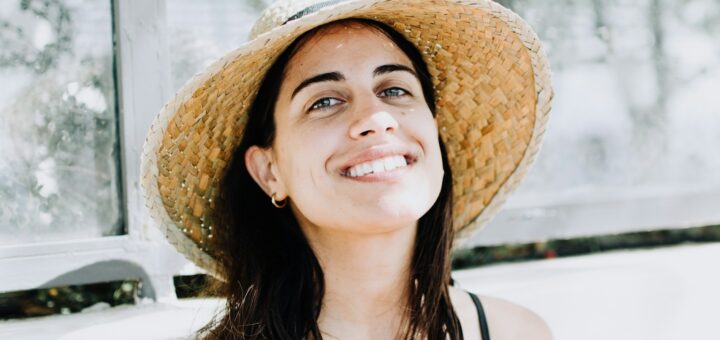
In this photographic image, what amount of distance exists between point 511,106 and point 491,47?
0.48ft

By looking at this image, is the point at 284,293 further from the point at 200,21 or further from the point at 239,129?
the point at 200,21

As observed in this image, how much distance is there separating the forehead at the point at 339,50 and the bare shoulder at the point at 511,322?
0.53 meters

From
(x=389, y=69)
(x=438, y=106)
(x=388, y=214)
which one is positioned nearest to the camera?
(x=388, y=214)

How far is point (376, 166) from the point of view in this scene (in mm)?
1283

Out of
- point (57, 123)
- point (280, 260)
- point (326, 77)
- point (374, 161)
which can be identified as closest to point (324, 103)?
point (326, 77)

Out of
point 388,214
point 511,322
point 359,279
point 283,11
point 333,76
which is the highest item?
point 283,11

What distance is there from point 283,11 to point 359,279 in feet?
1.61

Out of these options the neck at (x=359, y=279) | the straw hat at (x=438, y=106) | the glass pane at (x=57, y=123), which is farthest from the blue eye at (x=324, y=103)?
the glass pane at (x=57, y=123)

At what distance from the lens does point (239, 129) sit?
1490 millimetres

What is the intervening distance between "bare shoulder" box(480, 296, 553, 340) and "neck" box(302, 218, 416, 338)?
0.20 m

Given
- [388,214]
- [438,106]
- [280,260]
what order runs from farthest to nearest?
[438,106] → [280,260] → [388,214]

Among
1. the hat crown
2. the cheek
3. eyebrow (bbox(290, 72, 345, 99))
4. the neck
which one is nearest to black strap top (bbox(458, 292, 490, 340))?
the neck

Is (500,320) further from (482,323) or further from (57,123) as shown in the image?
(57,123)

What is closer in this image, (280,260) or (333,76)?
(333,76)
